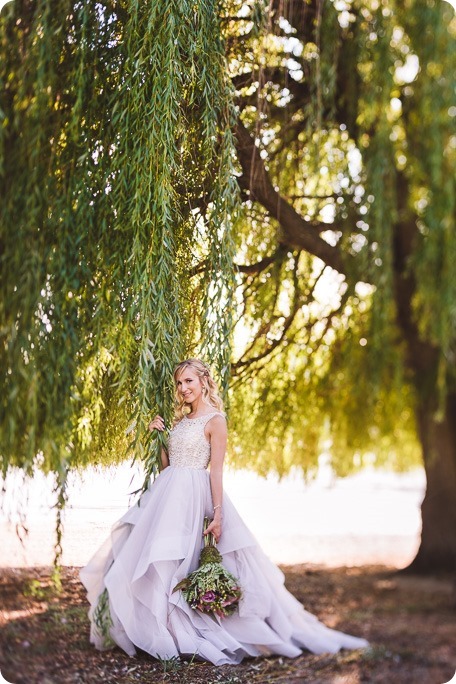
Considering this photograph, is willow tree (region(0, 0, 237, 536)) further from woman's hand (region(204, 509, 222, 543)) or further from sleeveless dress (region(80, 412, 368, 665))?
woman's hand (region(204, 509, 222, 543))

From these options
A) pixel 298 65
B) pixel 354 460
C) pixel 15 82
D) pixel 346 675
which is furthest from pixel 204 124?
pixel 346 675

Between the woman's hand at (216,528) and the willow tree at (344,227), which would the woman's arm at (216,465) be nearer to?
the woman's hand at (216,528)

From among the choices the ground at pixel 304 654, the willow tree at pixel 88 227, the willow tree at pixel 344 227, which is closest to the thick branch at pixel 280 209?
the willow tree at pixel 344 227

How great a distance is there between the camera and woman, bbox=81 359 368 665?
2832 mm

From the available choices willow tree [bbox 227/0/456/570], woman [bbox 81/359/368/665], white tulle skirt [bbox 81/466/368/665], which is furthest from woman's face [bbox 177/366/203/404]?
willow tree [bbox 227/0/456/570]

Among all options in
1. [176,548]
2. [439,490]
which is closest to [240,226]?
[176,548]

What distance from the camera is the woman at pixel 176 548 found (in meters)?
2.83

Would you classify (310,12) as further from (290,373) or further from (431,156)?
(290,373)

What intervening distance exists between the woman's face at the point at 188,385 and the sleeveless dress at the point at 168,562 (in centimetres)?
9

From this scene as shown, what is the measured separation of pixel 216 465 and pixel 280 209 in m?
1.63

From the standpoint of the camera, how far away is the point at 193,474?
2910mm

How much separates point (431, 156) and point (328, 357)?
4.73 feet

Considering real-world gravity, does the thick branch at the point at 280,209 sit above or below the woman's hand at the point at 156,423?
above

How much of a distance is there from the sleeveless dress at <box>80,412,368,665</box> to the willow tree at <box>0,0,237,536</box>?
0.16 m
